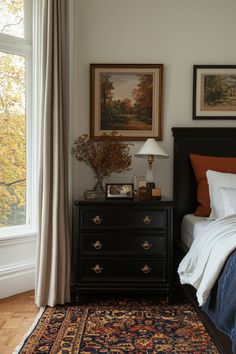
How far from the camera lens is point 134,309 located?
2.95m

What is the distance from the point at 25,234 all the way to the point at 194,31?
8.11 feet

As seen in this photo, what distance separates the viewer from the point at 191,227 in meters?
2.98

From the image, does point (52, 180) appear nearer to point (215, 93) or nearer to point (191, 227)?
point (191, 227)

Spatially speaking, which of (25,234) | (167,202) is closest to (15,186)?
(25,234)

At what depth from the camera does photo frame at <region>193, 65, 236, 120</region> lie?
11.5 ft

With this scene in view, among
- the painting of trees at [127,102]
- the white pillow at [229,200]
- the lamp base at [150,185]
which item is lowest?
the white pillow at [229,200]

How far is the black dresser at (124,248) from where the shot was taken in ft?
9.97

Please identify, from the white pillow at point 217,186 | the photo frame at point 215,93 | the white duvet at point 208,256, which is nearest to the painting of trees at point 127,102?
the photo frame at point 215,93

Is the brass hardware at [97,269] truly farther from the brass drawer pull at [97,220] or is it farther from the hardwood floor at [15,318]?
the hardwood floor at [15,318]

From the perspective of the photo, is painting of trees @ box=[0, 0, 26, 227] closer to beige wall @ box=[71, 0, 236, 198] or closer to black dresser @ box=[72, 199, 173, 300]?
beige wall @ box=[71, 0, 236, 198]

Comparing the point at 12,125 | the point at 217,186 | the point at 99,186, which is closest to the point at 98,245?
the point at 99,186

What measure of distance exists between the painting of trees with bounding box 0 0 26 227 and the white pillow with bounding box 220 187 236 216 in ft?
5.90

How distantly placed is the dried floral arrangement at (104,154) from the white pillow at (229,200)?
0.91 metres

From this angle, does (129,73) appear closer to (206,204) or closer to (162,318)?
(206,204)
